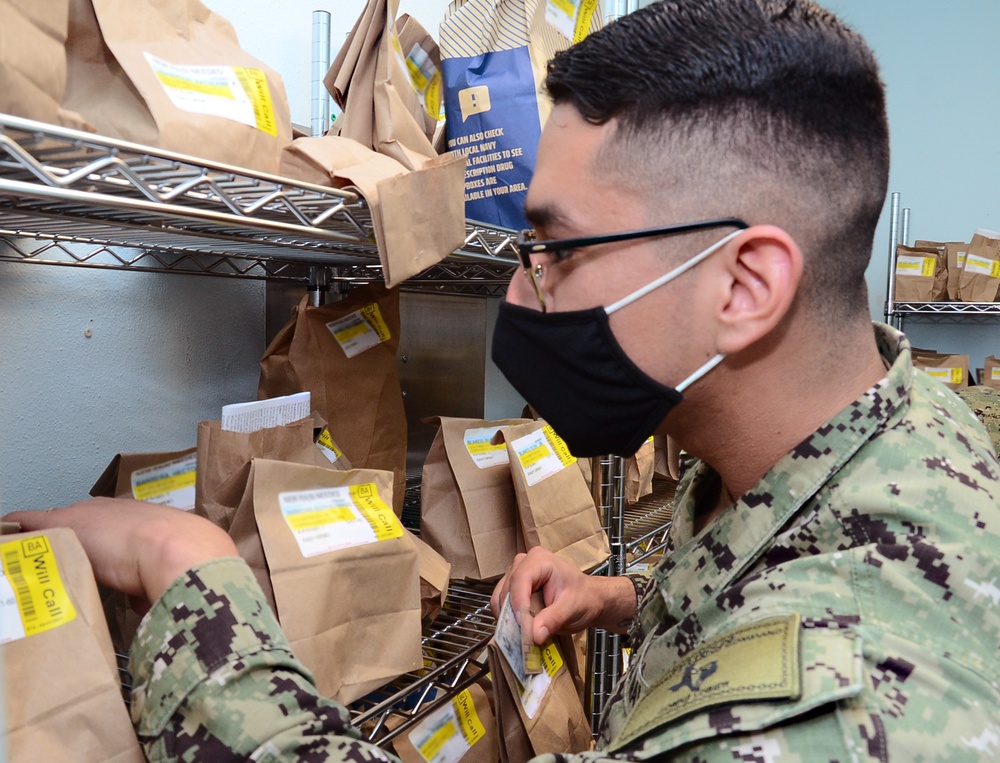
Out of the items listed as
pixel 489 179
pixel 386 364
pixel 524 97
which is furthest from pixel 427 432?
pixel 524 97

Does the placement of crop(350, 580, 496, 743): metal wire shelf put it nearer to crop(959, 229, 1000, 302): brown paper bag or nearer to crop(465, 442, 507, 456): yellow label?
crop(465, 442, 507, 456): yellow label

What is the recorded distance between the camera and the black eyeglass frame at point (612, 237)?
73 centimetres

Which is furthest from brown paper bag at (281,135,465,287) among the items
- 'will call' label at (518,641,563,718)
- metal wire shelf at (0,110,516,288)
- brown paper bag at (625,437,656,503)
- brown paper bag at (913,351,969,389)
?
brown paper bag at (913,351,969,389)

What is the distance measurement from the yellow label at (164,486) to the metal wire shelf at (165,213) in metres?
0.30

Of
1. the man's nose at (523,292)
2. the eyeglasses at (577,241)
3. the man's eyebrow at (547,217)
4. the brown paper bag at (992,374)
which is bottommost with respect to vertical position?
the brown paper bag at (992,374)

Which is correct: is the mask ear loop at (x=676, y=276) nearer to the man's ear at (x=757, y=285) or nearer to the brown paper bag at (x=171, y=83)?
the man's ear at (x=757, y=285)

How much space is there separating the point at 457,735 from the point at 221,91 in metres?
0.87

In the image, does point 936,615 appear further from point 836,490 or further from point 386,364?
point 386,364

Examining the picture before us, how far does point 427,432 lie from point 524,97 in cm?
83

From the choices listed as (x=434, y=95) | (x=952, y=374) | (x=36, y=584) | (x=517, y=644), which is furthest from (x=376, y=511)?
(x=952, y=374)

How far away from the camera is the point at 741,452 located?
809 mm

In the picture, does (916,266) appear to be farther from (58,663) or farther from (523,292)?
(58,663)

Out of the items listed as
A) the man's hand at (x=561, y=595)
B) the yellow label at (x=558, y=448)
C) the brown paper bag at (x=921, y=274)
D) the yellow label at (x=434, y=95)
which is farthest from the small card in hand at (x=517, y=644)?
the brown paper bag at (x=921, y=274)

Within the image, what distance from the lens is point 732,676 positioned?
1.82 ft
